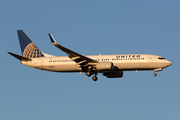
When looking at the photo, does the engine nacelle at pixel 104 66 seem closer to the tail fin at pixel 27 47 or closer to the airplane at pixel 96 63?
the airplane at pixel 96 63

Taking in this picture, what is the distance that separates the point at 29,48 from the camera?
65.8 m

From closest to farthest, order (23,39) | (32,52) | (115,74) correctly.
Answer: (115,74) < (32,52) < (23,39)

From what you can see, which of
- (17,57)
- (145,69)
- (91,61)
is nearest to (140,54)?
(145,69)

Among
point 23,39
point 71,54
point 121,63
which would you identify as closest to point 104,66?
point 121,63

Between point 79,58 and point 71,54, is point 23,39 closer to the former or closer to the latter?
point 71,54

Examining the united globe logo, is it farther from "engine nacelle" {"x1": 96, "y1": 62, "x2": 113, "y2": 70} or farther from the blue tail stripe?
"engine nacelle" {"x1": 96, "y1": 62, "x2": 113, "y2": 70}

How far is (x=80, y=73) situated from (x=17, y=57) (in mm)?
12330

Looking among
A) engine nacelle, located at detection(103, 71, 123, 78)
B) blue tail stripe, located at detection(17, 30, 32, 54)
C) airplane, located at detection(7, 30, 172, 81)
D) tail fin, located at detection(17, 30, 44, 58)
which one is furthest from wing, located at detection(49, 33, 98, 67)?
blue tail stripe, located at detection(17, 30, 32, 54)

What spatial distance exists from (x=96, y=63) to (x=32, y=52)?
49.8 feet

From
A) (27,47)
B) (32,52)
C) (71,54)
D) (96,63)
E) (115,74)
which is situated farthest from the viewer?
(27,47)

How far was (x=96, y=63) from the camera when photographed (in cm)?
5734

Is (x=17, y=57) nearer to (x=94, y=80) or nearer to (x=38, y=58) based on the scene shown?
(x=38, y=58)

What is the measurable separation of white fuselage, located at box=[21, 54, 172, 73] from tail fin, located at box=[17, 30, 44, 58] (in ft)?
14.2

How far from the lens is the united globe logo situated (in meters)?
64.3
